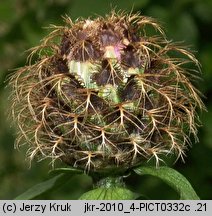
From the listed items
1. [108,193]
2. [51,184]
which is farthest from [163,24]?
[108,193]

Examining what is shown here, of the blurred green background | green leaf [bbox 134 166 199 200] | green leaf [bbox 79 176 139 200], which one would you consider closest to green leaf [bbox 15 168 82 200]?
green leaf [bbox 79 176 139 200]

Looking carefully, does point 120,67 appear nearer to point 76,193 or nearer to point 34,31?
point 34,31

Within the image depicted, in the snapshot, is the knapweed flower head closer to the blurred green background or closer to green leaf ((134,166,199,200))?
green leaf ((134,166,199,200))

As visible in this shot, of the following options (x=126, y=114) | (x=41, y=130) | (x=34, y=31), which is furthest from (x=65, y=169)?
(x=34, y=31)

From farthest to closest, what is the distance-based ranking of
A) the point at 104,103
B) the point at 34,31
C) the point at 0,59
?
the point at 0,59
the point at 34,31
the point at 104,103

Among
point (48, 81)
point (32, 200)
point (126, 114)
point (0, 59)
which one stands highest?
point (0, 59)

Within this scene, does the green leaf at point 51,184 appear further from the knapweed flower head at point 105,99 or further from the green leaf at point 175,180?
the green leaf at point 175,180
